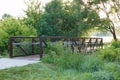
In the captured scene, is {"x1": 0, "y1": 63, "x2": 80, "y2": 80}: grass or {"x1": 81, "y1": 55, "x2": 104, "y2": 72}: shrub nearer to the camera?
{"x1": 0, "y1": 63, "x2": 80, "y2": 80}: grass

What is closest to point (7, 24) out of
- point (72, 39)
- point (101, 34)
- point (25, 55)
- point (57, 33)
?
point (25, 55)

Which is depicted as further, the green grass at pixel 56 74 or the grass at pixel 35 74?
the grass at pixel 35 74

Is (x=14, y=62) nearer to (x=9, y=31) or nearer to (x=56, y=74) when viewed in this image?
(x=56, y=74)

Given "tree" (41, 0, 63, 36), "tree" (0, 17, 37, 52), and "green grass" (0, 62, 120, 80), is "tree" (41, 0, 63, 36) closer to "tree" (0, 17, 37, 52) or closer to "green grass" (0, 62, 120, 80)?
"tree" (0, 17, 37, 52)

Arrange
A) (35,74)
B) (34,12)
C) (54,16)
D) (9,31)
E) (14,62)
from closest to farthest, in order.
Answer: (35,74) < (14,62) < (9,31) < (34,12) < (54,16)

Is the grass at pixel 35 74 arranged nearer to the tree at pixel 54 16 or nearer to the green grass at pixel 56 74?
the green grass at pixel 56 74

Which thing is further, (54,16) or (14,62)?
(54,16)

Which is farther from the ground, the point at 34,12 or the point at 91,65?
the point at 34,12

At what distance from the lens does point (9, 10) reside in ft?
60.8

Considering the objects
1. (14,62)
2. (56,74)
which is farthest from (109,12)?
(56,74)

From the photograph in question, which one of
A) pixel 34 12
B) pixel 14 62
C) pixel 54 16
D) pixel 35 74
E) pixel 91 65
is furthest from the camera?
pixel 54 16

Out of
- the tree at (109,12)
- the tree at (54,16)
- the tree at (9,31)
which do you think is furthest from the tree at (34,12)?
the tree at (109,12)

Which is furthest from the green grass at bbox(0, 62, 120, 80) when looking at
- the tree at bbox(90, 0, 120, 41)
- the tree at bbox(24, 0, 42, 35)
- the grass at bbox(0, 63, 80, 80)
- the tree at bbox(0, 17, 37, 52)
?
the tree at bbox(90, 0, 120, 41)

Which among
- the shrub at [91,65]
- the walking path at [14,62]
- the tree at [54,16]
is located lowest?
the walking path at [14,62]
